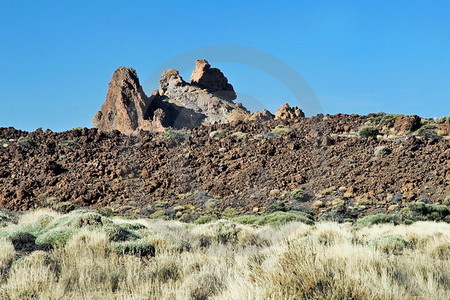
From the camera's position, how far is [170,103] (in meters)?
79.3

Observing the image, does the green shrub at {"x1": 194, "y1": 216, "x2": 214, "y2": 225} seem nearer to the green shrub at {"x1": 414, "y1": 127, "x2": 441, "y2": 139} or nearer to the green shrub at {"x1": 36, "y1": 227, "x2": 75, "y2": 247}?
the green shrub at {"x1": 36, "y1": 227, "x2": 75, "y2": 247}

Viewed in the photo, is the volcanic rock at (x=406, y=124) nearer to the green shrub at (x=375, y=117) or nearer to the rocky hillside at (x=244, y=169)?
the rocky hillside at (x=244, y=169)

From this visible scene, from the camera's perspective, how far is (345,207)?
23.1 m

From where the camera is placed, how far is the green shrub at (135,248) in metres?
9.13

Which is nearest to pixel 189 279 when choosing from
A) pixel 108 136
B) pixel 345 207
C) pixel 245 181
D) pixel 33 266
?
pixel 33 266

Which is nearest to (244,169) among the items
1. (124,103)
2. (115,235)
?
(115,235)

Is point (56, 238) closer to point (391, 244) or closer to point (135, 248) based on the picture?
point (135, 248)

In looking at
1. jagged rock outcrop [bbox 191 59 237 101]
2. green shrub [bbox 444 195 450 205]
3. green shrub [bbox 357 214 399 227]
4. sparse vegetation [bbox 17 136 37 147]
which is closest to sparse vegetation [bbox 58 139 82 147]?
sparse vegetation [bbox 17 136 37 147]

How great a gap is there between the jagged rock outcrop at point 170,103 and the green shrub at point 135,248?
4649cm


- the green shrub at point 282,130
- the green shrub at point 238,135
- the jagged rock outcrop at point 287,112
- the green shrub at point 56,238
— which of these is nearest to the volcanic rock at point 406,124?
the green shrub at point 282,130

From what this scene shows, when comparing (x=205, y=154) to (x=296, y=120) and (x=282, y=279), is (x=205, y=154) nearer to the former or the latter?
(x=296, y=120)

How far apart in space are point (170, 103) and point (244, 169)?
51.8 metres

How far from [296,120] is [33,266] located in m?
33.7

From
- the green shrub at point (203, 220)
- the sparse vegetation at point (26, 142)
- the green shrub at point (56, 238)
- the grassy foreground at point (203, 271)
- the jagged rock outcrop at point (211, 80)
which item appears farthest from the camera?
the jagged rock outcrop at point (211, 80)
